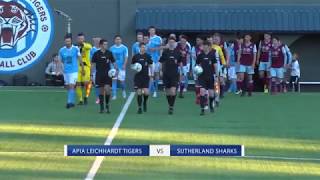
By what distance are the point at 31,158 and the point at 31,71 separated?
669 inches

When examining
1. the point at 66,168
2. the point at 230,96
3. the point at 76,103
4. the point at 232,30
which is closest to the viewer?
the point at 66,168

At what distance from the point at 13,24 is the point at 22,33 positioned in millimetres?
521

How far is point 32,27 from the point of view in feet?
91.0

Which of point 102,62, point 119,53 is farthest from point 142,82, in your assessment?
point 119,53

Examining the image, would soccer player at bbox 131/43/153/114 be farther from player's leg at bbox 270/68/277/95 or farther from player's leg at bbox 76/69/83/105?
player's leg at bbox 270/68/277/95

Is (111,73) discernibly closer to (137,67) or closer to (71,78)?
(137,67)

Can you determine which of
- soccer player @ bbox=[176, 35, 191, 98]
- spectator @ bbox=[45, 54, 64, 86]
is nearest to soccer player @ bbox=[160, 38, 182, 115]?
soccer player @ bbox=[176, 35, 191, 98]

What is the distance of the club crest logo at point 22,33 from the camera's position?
27719 millimetres

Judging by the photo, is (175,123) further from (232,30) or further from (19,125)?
(232,30)

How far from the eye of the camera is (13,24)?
91.4 ft

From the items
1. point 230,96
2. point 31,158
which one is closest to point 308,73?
point 230,96

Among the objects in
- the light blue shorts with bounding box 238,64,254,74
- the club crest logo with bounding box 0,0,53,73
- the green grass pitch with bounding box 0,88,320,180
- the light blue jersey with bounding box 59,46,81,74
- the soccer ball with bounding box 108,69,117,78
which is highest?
the club crest logo with bounding box 0,0,53,73

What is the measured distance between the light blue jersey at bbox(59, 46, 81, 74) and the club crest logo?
32.2 feet

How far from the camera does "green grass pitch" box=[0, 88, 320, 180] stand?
1034 cm
